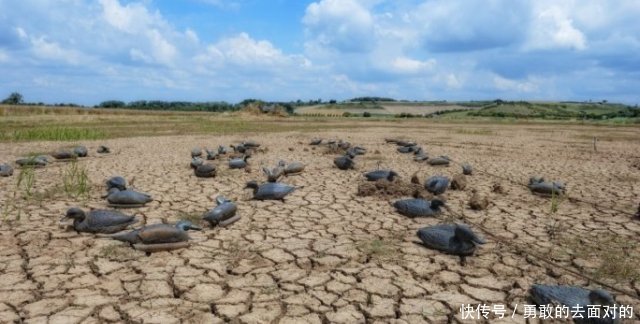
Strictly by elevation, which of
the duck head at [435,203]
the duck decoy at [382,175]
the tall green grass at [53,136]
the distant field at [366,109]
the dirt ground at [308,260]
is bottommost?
the dirt ground at [308,260]

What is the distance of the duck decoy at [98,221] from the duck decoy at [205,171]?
2.88 m

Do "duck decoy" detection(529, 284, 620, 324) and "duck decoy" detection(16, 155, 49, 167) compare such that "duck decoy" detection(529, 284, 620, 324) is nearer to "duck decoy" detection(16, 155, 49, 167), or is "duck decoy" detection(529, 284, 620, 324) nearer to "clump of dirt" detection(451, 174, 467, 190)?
"clump of dirt" detection(451, 174, 467, 190)

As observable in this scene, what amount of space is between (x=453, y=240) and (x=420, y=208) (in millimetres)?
1150

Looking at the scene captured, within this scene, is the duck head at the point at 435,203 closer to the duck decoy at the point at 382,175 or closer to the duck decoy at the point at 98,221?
the duck decoy at the point at 382,175

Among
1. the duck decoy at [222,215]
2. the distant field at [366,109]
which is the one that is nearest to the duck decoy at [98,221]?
the duck decoy at [222,215]

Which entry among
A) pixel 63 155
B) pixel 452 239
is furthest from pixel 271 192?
pixel 63 155

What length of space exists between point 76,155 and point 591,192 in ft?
32.0

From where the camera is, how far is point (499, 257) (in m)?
3.77

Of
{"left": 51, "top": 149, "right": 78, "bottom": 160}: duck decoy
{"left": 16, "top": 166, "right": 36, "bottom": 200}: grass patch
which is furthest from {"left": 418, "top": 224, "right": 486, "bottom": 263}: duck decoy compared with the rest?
{"left": 51, "top": 149, "right": 78, "bottom": 160}: duck decoy

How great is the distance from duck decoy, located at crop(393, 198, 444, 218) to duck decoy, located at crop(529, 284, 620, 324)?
188 cm

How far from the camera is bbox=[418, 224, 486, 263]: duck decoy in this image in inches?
144

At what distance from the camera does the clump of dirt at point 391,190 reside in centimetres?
588

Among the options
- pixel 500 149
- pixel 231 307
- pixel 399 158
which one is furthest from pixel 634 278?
pixel 500 149

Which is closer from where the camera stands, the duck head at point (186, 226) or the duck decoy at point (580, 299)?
the duck decoy at point (580, 299)
